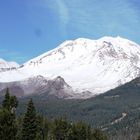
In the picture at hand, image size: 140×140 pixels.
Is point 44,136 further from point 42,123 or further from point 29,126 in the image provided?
point 29,126

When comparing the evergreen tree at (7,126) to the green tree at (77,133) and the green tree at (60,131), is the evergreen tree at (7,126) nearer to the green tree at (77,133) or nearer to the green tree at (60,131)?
the green tree at (77,133)

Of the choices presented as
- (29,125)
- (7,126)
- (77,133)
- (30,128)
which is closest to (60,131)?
(77,133)

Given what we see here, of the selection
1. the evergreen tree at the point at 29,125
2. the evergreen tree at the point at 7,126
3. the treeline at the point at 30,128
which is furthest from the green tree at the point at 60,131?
the evergreen tree at the point at 7,126

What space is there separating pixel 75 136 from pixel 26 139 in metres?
21.1

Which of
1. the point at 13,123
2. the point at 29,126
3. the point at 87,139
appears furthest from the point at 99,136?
the point at 13,123

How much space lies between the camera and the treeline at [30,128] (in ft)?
230

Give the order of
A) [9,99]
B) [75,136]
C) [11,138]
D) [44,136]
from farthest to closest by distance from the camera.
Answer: [44,136] → [75,136] → [9,99] → [11,138]

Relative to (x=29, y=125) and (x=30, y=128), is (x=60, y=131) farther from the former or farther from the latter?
(x=30, y=128)

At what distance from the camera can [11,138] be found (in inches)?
2739

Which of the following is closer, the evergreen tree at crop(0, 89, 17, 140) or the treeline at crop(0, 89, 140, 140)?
the evergreen tree at crop(0, 89, 17, 140)

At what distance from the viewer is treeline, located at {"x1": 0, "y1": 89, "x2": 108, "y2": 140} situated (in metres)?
70.0

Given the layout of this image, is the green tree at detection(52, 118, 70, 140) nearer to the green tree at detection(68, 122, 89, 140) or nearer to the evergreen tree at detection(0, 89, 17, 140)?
the green tree at detection(68, 122, 89, 140)

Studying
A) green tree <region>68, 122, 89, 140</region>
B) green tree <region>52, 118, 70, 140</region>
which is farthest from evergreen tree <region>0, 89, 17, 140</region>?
green tree <region>52, 118, 70, 140</region>

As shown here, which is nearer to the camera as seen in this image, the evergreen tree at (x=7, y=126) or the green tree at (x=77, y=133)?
the evergreen tree at (x=7, y=126)
